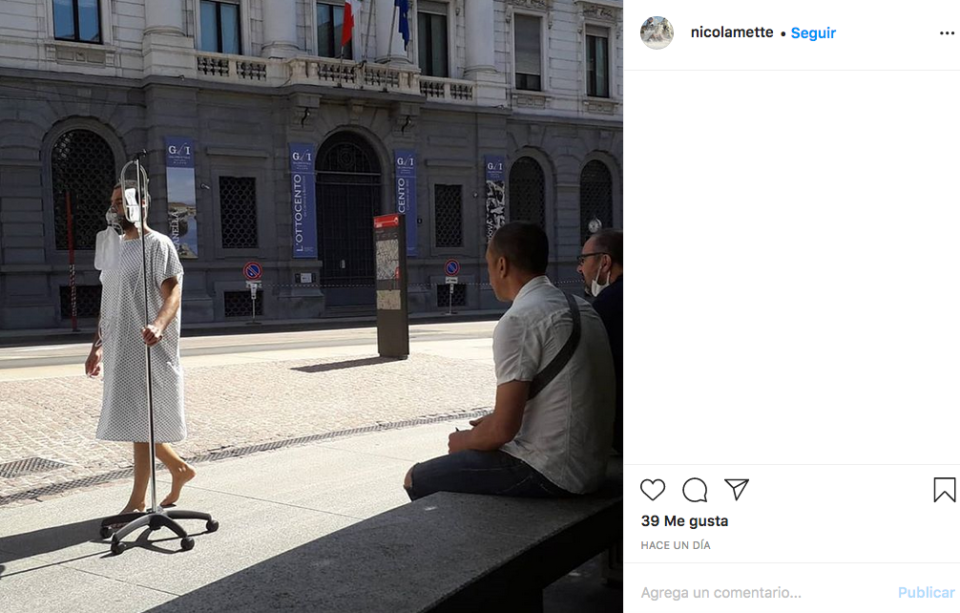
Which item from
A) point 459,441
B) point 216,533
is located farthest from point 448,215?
point 459,441

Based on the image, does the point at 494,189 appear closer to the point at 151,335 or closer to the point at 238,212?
the point at 238,212

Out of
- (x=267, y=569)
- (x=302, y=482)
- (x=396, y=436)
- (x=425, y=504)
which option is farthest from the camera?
(x=396, y=436)

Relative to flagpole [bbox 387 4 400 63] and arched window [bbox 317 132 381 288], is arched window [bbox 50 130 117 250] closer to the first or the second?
arched window [bbox 317 132 381 288]

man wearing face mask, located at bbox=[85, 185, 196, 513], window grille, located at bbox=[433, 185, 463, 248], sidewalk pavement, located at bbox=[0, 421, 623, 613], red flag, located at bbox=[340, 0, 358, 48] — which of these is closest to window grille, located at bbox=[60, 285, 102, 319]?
red flag, located at bbox=[340, 0, 358, 48]

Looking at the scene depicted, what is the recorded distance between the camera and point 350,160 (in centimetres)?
2847

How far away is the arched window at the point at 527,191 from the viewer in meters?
32.2

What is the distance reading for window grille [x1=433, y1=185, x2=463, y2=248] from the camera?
30062 millimetres

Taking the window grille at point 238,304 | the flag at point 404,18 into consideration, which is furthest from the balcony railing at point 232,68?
the window grille at point 238,304
